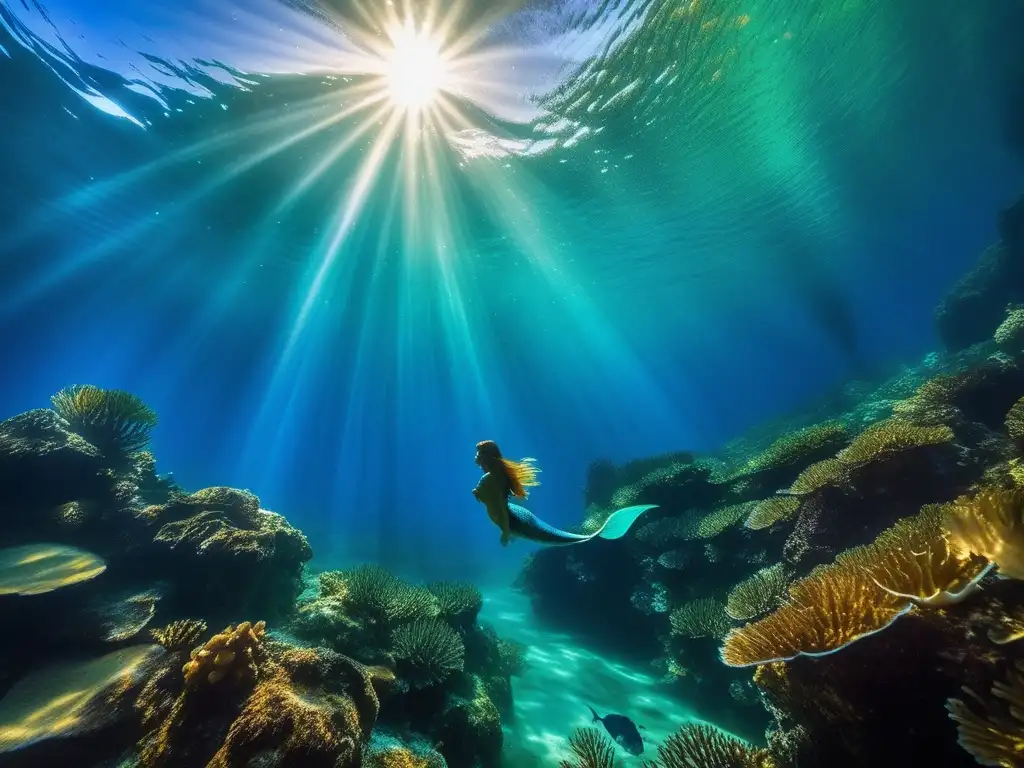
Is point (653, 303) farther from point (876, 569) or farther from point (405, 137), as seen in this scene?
point (876, 569)

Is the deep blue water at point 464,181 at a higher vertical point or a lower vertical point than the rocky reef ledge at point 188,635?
higher

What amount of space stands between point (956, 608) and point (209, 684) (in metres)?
5.31

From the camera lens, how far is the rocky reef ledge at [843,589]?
2.26 meters

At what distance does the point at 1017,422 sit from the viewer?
4.74 metres

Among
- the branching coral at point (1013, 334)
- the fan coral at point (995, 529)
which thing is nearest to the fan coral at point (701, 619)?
the fan coral at point (995, 529)

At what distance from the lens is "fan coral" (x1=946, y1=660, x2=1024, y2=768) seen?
171cm

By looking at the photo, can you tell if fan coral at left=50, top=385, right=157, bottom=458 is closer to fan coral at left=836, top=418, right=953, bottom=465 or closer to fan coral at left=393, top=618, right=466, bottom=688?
fan coral at left=393, top=618, right=466, bottom=688

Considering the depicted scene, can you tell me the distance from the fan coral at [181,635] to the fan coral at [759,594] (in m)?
6.38

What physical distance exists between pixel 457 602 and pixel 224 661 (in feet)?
15.7

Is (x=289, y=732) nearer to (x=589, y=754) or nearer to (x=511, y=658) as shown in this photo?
(x=589, y=754)

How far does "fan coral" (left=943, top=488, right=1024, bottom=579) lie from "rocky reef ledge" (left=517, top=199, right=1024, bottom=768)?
0.01 metres

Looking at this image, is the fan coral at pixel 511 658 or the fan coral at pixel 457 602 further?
the fan coral at pixel 511 658

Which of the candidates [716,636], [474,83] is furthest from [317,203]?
[716,636]

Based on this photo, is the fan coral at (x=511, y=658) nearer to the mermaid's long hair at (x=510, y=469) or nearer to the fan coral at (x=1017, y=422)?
the mermaid's long hair at (x=510, y=469)
